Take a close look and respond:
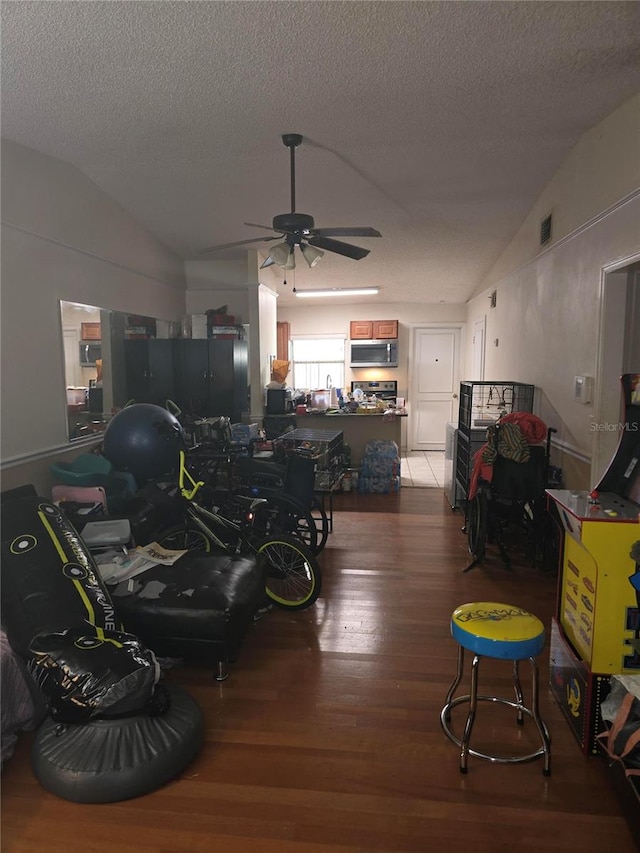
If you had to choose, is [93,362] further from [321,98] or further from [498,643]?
[498,643]

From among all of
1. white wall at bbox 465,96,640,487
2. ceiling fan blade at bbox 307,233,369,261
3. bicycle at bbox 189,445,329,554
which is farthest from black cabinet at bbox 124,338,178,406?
white wall at bbox 465,96,640,487

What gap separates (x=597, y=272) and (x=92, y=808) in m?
3.93

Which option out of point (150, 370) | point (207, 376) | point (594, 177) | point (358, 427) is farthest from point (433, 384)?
point (594, 177)

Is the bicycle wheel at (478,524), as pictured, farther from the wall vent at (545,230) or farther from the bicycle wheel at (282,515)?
the wall vent at (545,230)

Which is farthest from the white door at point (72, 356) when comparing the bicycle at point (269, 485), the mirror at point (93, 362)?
the bicycle at point (269, 485)

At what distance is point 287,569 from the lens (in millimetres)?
3455

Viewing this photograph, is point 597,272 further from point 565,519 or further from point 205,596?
point 205,596

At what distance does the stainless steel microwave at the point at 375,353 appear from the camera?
8750 mm

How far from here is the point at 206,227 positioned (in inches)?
227

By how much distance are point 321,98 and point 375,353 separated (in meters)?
5.69

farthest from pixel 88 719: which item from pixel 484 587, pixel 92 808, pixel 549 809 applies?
pixel 484 587

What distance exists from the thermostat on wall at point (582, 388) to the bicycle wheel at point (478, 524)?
987mm

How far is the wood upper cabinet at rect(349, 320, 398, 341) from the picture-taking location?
8.73 meters

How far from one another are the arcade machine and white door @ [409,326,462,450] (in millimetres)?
6627
